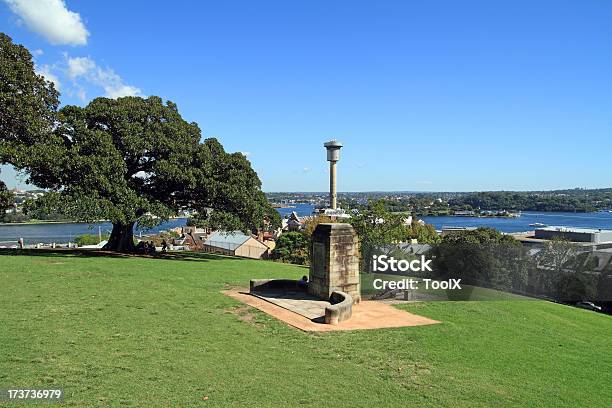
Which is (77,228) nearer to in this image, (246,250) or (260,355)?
(246,250)

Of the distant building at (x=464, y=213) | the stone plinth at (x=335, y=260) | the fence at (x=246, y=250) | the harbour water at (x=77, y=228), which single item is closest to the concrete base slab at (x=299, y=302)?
the stone plinth at (x=335, y=260)

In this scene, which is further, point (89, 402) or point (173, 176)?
point (173, 176)

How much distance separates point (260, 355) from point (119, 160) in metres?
14.8

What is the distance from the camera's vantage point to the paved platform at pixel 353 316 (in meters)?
10.2

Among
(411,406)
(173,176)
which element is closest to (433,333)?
(411,406)

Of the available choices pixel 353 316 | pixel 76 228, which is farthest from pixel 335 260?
pixel 76 228

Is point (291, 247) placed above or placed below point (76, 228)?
above

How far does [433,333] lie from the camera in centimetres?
984

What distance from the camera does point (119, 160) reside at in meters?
20.2

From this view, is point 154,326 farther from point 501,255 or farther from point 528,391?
point 501,255

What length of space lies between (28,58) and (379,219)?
21.7 m

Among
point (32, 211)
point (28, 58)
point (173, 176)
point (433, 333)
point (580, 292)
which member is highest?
point (28, 58)

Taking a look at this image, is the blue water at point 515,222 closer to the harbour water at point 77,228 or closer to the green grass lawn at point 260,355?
the harbour water at point 77,228

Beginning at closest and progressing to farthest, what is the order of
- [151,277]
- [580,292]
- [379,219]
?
[151,277] → [580,292] → [379,219]
